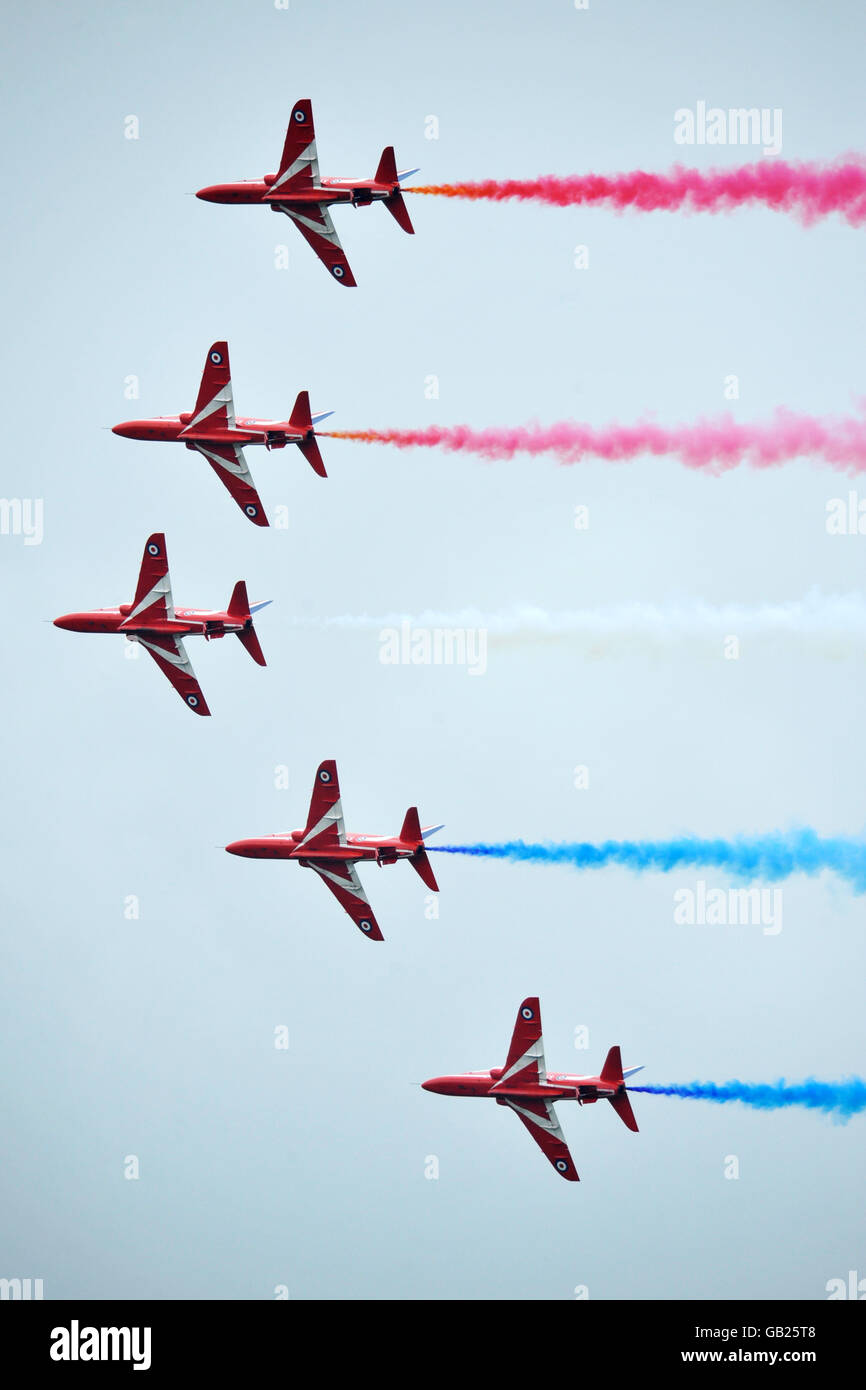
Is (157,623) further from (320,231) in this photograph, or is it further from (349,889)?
(320,231)

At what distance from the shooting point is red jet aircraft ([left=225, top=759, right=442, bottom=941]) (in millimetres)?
77562

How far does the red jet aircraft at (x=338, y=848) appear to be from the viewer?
77.6 meters

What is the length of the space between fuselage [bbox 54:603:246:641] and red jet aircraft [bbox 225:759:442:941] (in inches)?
239

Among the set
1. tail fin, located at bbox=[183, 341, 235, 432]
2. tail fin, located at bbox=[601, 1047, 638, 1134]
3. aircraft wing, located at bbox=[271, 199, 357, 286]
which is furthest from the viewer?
aircraft wing, located at bbox=[271, 199, 357, 286]

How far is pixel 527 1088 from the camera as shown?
77375mm

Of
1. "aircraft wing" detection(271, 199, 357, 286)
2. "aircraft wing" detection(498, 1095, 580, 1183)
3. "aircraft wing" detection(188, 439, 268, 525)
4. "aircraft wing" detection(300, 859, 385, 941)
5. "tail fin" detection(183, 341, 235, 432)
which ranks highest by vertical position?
"aircraft wing" detection(271, 199, 357, 286)

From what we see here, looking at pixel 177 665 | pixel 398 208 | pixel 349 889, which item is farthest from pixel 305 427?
pixel 349 889

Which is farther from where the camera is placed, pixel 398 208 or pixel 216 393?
pixel 216 393

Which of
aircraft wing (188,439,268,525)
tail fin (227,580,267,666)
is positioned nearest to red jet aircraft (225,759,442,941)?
tail fin (227,580,267,666)

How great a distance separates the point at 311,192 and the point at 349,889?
24702 mm

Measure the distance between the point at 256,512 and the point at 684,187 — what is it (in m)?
19.8

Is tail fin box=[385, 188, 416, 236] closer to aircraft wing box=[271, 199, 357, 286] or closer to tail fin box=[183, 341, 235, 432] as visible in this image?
aircraft wing box=[271, 199, 357, 286]
